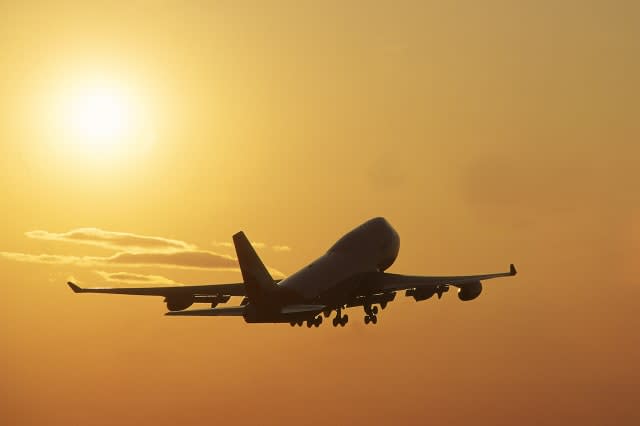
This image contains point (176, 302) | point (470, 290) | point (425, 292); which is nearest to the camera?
point (176, 302)

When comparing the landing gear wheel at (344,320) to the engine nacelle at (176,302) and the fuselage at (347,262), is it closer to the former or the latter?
the fuselage at (347,262)

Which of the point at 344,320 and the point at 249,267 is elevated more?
the point at 249,267

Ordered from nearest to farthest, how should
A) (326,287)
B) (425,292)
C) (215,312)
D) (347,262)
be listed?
(215,312)
(326,287)
(347,262)
(425,292)

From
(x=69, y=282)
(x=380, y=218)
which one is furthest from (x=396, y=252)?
(x=69, y=282)

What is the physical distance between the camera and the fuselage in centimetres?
8438

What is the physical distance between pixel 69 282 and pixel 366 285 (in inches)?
824

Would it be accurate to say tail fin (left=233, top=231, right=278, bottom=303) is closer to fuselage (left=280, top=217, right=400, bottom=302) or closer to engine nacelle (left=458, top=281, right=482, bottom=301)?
fuselage (left=280, top=217, right=400, bottom=302)

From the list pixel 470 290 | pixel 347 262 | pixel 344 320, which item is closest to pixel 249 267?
pixel 344 320

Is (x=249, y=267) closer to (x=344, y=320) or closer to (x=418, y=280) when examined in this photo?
(x=344, y=320)

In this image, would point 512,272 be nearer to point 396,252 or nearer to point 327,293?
point 396,252

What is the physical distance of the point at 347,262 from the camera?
3551 inches

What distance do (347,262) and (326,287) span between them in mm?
5158

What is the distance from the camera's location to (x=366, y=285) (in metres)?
90.2

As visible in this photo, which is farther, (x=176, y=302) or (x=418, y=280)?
(x=418, y=280)
